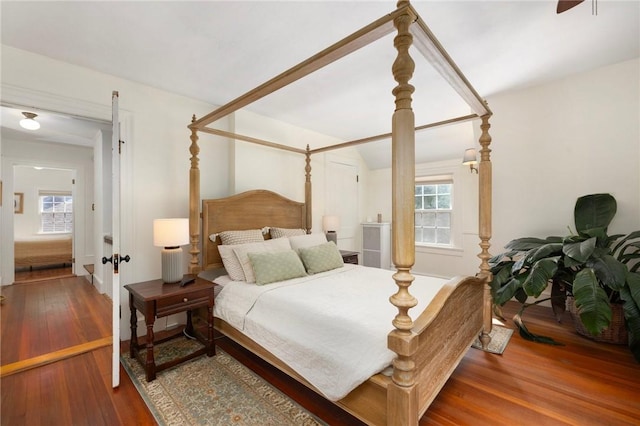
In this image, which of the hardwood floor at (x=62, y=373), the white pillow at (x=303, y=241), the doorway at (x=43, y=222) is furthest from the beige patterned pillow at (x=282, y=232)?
the doorway at (x=43, y=222)

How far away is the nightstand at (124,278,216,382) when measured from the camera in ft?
6.64

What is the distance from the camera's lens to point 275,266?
252 cm

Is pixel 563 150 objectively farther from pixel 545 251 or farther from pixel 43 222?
pixel 43 222

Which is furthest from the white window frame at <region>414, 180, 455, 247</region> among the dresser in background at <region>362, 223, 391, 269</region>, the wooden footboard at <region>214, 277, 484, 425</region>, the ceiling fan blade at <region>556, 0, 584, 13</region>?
the ceiling fan blade at <region>556, 0, 584, 13</region>

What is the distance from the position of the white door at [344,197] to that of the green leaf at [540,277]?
9.61 feet

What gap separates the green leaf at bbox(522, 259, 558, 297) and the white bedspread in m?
0.78

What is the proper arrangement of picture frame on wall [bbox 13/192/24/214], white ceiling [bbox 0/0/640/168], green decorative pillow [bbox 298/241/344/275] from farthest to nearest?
picture frame on wall [bbox 13/192/24/214], green decorative pillow [bbox 298/241/344/275], white ceiling [bbox 0/0/640/168]

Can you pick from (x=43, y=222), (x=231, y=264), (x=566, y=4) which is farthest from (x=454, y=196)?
(x=43, y=222)

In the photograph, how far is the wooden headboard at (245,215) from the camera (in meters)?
2.95

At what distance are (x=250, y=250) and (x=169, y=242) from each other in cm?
71

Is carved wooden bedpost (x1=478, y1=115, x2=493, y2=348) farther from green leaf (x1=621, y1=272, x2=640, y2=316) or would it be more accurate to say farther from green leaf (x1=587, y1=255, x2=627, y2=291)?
green leaf (x1=621, y1=272, x2=640, y2=316)

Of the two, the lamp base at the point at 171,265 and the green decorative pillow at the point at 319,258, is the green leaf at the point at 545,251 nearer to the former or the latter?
the green decorative pillow at the point at 319,258

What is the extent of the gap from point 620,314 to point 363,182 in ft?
12.9

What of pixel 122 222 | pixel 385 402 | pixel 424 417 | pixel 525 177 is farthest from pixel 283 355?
pixel 525 177
